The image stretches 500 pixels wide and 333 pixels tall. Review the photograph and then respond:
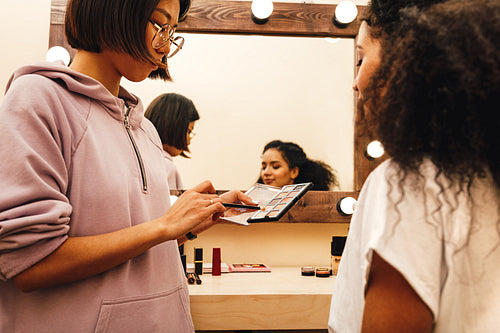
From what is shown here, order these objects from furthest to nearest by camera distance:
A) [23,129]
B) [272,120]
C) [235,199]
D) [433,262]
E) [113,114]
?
[272,120], [235,199], [113,114], [23,129], [433,262]

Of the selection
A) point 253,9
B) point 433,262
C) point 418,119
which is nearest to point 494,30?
point 418,119

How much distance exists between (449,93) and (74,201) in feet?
1.65

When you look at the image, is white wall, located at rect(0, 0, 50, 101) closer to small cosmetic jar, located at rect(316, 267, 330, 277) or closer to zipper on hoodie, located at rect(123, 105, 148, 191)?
zipper on hoodie, located at rect(123, 105, 148, 191)

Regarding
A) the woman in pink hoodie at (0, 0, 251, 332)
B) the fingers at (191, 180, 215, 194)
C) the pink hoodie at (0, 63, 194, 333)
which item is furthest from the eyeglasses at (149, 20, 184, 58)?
the fingers at (191, 180, 215, 194)

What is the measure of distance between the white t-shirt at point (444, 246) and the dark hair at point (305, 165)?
1.03m

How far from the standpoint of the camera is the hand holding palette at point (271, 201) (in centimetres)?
88

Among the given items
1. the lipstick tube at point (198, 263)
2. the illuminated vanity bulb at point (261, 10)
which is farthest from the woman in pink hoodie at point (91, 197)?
the illuminated vanity bulb at point (261, 10)

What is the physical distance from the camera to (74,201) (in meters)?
0.59

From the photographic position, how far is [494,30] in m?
0.37

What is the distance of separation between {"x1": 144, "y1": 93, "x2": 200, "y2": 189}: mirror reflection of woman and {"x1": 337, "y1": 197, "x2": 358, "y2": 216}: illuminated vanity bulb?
56cm

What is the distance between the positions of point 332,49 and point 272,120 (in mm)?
354

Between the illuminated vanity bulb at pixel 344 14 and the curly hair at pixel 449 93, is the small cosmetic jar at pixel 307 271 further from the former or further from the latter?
the curly hair at pixel 449 93

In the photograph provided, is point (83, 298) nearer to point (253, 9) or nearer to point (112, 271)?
point (112, 271)

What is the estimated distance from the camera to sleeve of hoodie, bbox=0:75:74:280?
510 mm
